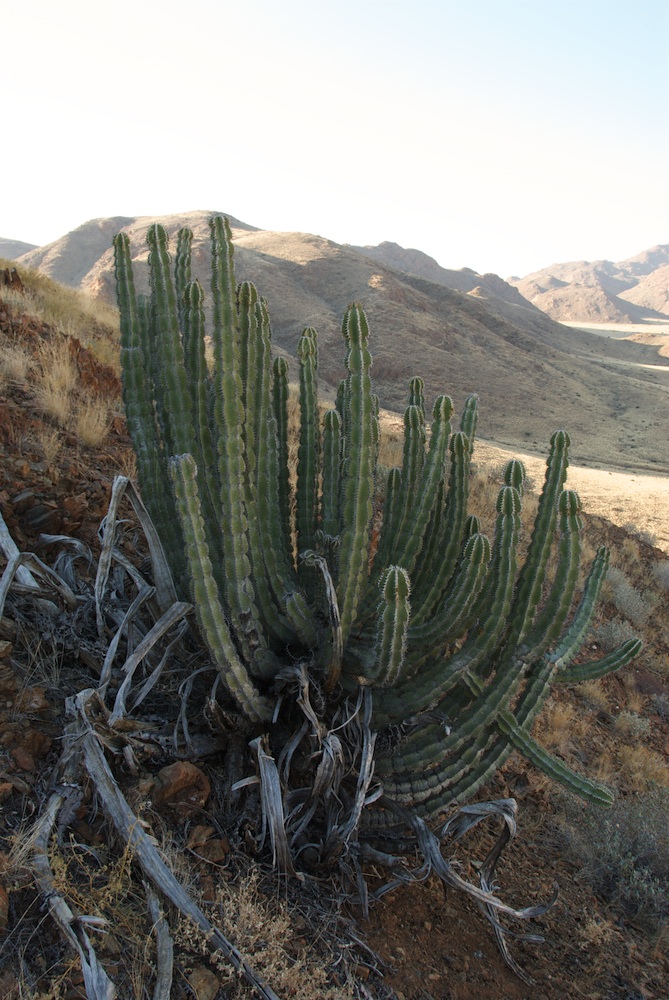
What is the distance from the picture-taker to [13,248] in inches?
2589

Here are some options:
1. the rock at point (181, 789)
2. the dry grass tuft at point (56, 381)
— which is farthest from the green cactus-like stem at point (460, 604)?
the dry grass tuft at point (56, 381)

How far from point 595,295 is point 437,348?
79.6 metres

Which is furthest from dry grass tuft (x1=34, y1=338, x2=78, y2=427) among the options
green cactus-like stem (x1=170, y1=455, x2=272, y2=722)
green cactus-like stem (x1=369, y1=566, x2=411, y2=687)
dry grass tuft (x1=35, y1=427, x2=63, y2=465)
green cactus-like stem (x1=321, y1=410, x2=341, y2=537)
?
green cactus-like stem (x1=369, y1=566, x2=411, y2=687)

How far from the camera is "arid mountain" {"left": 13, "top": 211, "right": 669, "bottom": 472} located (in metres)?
29.4

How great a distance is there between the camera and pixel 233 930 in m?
2.46

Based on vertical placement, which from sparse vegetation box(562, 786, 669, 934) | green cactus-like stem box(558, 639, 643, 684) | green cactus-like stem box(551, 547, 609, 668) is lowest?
sparse vegetation box(562, 786, 669, 934)

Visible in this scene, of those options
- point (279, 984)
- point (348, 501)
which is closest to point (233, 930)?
point (279, 984)

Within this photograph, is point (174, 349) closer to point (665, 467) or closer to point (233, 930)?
point (233, 930)

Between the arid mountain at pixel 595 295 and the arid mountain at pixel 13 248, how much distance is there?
7177 centimetres

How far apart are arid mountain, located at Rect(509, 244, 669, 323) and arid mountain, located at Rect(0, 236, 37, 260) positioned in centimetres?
7177

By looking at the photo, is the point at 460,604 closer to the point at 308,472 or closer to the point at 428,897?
the point at 308,472

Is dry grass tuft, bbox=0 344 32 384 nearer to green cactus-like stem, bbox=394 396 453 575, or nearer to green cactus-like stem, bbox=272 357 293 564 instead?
green cactus-like stem, bbox=272 357 293 564

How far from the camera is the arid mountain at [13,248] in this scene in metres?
64.1

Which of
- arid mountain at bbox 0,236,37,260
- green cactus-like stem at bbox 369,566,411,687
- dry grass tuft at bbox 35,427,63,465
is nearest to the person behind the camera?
green cactus-like stem at bbox 369,566,411,687
